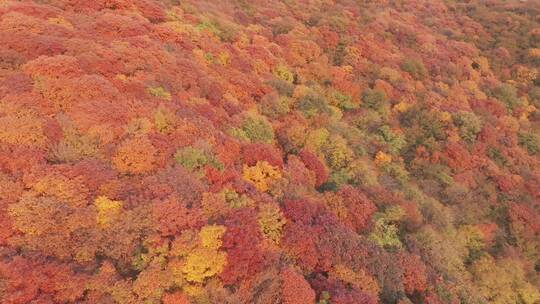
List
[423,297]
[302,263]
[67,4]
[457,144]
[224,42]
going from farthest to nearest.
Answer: [224,42]
[457,144]
[67,4]
[423,297]
[302,263]

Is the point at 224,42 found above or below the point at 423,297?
above

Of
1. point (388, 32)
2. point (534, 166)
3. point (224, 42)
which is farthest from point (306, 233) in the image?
point (388, 32)

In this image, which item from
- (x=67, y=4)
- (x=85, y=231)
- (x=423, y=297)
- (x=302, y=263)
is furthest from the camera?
(x=67, y=4)

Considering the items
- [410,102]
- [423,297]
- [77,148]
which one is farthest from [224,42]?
[423,297]

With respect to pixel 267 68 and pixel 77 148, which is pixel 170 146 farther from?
pixel 267 68

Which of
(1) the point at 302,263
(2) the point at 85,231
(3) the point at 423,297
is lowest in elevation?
(3) the point at 423,297

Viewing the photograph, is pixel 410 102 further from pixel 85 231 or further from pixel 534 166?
pixel 85 231

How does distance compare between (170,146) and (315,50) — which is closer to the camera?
(170,146)
